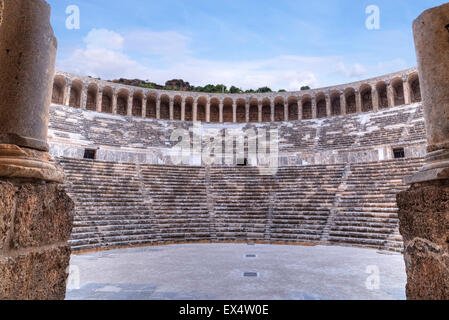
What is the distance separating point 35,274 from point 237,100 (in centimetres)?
2761

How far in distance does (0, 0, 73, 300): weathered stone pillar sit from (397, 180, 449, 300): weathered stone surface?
132 inches

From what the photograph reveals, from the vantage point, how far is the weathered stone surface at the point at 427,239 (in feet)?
7.43

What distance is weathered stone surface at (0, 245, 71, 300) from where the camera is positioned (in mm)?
1994

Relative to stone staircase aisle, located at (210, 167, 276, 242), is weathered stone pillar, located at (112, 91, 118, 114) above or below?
above

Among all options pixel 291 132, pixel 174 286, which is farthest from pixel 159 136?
pixel 174 286

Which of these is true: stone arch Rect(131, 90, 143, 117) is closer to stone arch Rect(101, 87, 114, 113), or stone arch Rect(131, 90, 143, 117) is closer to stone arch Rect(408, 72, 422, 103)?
stone arch Rect(101, 87, 114, 113)

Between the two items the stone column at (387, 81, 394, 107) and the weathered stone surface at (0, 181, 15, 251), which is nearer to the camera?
the weathered stone surface at (0, 181, 15, 251)

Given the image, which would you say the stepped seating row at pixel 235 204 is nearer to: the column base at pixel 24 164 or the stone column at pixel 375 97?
the column base at pixel 24 164

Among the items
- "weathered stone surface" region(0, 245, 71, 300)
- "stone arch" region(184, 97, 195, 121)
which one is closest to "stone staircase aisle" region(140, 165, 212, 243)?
"weathered stone surface" region(0, 245, 71, 300)

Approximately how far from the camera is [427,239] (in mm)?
2426

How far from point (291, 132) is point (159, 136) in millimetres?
11767

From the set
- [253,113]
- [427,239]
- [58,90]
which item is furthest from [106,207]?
[253,113]
